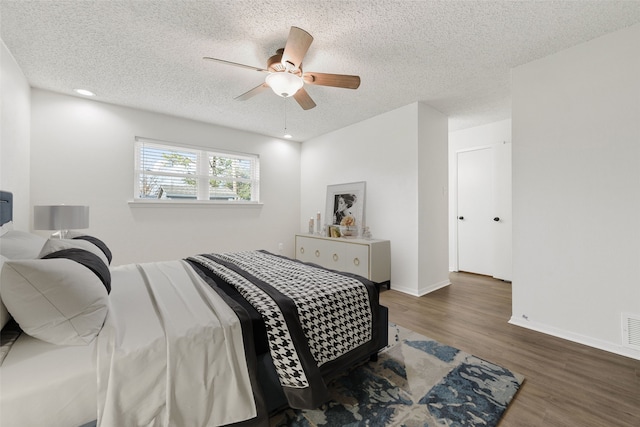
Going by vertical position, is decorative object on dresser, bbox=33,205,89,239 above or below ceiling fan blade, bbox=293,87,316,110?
below

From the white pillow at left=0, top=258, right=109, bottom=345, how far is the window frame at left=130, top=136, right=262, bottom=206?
9.70ft

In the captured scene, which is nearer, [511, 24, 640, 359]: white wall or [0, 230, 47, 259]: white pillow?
[0, 230, 47, 259]: white pillow

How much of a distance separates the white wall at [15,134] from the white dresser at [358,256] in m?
3.50

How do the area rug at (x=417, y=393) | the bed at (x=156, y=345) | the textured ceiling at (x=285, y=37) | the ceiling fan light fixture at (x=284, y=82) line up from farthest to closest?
the ceiling fan light fixture at (x=284, y=82) < the textured ceiling at (x=285, y=37) < the area rug at (x=417, y=393) < the bed at (x=156, y=345)

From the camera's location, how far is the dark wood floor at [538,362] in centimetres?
145

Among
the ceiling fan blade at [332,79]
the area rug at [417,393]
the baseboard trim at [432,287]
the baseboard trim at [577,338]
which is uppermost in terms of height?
the ceiling fan blade at [332,79]

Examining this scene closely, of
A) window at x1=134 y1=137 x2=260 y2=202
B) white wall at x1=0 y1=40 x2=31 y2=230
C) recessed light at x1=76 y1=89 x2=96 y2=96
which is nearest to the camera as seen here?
white wall at x1=0 y1=40 x2=31 y2=230

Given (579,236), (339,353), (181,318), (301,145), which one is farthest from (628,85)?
(301,145)

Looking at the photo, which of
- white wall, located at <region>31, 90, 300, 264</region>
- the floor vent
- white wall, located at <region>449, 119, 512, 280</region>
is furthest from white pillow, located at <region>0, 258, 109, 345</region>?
white wall, located at <region>449, 119, 512, 280</region>

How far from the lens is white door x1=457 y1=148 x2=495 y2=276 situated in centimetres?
434

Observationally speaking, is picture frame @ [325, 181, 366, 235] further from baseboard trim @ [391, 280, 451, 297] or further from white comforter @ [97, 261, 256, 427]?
white comforter @ [97, 261, 256, 427]

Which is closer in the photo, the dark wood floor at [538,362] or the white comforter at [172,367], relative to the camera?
the white comforter at [172,367]

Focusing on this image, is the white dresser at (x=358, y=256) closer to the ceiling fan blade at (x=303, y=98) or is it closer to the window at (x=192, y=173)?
the window at (x=192, y=173)

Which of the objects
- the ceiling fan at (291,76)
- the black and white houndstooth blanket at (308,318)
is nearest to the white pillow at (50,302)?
the black and white houndstooth blanket at (308,318)
